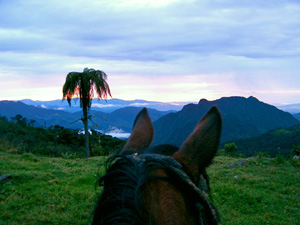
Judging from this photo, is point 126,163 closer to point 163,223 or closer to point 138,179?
point 138,179

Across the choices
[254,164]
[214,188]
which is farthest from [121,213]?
[254,164]

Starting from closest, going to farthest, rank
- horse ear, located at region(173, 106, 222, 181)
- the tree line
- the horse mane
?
the horse mane → horse ear, located at region(173, 106, 222, 181) → the tree line

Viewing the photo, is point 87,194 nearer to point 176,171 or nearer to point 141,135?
point 141,135

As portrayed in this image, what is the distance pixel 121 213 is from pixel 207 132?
68cm

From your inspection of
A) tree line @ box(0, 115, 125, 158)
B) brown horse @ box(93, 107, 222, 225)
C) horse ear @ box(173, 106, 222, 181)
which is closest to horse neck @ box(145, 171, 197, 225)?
brown horse @ box(93, 107, 222, 225)

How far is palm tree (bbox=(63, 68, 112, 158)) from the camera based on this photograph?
32.3 ft

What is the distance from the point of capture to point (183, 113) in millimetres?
50125

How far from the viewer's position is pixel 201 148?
155 cm

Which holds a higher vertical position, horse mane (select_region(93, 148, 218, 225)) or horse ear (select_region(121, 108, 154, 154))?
horse ear (select_region(121, 108, 154, 154))

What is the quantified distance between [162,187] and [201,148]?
1.09 feet

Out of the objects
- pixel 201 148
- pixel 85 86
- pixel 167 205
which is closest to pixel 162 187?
pixel 167 205

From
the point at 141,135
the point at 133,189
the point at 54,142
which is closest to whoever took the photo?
the point at 133,189

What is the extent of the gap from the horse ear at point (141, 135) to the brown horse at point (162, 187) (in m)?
0.46

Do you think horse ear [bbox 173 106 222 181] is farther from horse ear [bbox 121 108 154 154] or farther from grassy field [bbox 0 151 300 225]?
grassy field [bbox 0 151 300 225]
